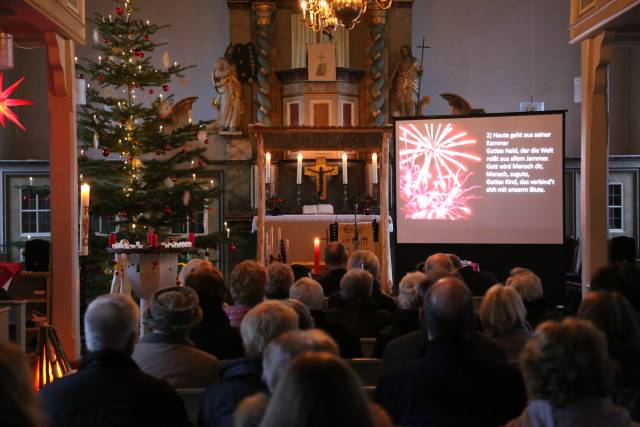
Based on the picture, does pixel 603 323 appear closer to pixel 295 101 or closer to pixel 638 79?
pixel 295 101

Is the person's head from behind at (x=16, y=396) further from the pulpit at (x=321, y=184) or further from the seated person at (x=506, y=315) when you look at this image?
the pulpit at (x=321, y=184)

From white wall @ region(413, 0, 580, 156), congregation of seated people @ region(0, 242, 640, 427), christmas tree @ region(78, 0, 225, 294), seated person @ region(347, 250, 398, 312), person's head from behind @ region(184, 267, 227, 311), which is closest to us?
congregation of seated people @ region(0, 242, 640, 427)

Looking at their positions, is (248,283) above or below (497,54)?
below

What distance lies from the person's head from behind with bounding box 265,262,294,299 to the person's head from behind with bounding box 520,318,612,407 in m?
2.99

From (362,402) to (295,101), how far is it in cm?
1436

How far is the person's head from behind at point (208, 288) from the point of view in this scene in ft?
15.8

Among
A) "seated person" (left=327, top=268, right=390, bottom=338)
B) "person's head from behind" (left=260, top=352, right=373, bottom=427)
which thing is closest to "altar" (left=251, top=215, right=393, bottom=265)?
"seated person" (left=327, top=268, right=390, bottom=338)

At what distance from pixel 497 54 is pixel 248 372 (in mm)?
15113

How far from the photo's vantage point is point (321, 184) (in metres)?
16.0

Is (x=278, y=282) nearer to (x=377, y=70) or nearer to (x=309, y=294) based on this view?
(x=309, y=294)

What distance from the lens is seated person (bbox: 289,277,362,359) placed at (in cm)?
492

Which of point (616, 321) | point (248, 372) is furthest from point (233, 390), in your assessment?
point (616, 321)

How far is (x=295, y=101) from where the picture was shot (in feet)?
52.0

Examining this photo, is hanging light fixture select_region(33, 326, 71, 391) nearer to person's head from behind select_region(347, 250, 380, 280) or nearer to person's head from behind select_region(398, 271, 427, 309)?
person's head from behind select_region(347, 250, 380, 280)
